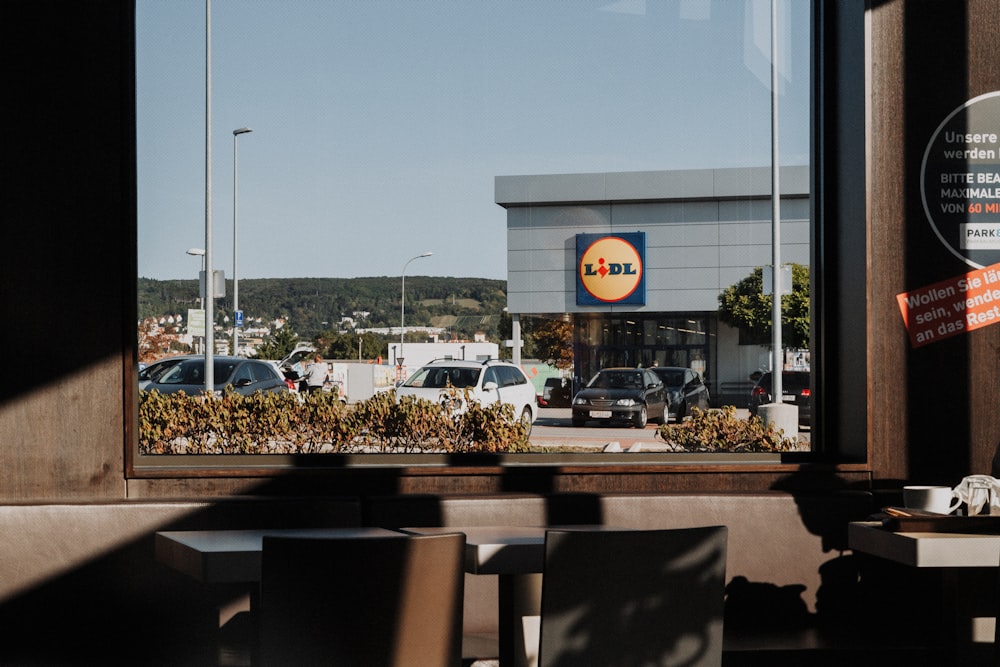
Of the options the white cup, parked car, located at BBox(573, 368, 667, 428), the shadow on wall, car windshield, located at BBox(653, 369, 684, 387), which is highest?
car windshield, located at BBox(653, 369, 684, 387)

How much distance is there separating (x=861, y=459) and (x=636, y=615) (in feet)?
7.04

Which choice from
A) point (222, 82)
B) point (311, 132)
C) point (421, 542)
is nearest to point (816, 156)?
point (311, 132)

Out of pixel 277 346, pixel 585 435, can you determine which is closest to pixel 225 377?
pixel 277 346

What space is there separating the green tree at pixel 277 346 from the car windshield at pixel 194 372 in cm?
13

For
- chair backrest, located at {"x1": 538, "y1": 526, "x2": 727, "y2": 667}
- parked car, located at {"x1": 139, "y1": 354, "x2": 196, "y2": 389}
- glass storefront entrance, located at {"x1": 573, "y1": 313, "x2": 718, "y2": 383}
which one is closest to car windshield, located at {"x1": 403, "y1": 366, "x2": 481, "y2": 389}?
glass storefront entrance, located at {"x1": 573, "y1": 313, "x2": 718, "y2": 383}

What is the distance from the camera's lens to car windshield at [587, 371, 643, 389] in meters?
4.59

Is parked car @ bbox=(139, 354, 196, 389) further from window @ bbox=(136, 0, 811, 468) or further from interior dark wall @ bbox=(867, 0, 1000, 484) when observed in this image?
interior dark wall @ bbox=(867, 0, 1000, 484)

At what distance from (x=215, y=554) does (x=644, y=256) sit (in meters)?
2.44

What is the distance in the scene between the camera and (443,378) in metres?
4.56

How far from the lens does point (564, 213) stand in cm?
459

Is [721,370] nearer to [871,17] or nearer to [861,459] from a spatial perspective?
[861,459]

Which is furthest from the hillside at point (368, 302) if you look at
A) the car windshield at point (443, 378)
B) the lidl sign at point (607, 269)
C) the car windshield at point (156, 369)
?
the lidl sign at point (607, 269)

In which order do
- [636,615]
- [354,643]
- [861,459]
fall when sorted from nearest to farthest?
[354,643] < [636,615] < [861,459]

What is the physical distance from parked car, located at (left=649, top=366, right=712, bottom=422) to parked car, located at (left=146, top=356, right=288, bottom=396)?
1.64 meters
